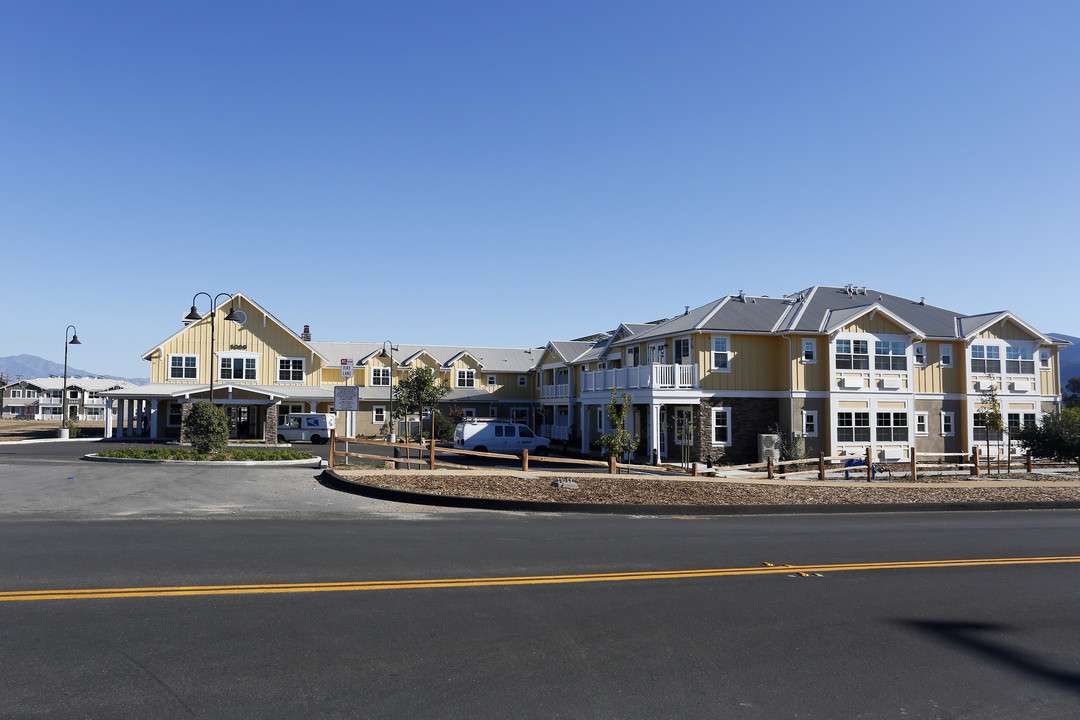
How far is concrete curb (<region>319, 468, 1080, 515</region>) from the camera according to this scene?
16828 mm

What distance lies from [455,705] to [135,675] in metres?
2.40

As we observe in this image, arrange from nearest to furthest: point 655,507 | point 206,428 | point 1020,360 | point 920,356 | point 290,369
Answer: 1. point 655,507
2. point 206,428
3. point 920,356
4. point 1020,360
5. point 290,369

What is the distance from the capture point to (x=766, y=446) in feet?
106

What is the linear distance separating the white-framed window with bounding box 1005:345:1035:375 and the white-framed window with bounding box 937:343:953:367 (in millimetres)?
3010

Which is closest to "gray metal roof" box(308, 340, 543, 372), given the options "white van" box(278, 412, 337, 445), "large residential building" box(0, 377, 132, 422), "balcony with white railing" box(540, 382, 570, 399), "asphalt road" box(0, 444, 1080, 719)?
"balcony with white railing" box(540, 382, 570, 399)

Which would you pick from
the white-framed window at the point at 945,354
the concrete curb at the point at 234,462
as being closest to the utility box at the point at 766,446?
the white-framed window at the point at 945,354

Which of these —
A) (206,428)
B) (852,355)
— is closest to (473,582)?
(206,428)

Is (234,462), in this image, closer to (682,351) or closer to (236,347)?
(682,351)

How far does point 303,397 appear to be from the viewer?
151 feet

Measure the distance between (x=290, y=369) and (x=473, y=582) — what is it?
138 ft

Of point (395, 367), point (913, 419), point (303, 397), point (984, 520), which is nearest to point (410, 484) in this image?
point (984, 520)

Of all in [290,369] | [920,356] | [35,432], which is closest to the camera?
[920,356]

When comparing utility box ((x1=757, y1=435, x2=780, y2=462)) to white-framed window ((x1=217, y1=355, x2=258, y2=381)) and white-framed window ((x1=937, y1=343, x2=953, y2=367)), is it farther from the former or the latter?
white-framed window ((x1=217, y1=355, x2=258, y2=381))

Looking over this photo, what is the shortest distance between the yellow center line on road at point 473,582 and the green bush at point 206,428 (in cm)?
1891
